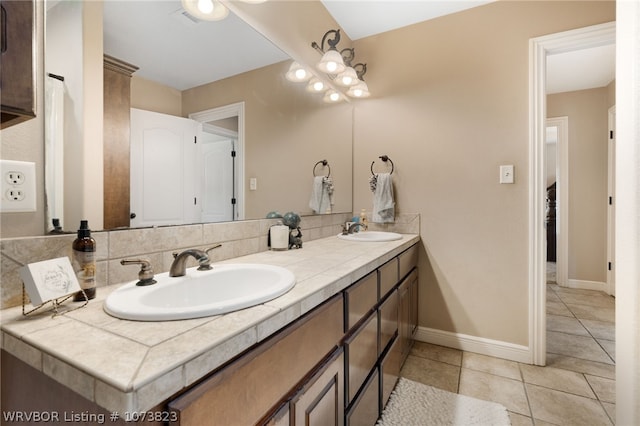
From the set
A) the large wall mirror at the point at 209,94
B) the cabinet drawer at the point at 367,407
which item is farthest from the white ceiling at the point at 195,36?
the cabinet drawer at the point at 367,407

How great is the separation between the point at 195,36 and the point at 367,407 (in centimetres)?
167

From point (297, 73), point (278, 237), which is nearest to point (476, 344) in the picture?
point (278, 237)

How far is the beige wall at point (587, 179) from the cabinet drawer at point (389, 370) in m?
3.38

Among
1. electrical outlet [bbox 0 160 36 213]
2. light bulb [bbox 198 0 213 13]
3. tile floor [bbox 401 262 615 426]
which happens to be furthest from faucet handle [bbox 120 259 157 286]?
tile floor [bbox 401 262 615 426]

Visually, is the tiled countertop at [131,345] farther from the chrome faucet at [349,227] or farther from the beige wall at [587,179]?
the beige wall at [587,179]

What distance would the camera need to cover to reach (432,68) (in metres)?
2.22

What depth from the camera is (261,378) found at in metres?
0.63

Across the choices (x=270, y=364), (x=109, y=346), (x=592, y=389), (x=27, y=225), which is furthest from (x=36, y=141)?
(x=592, y=389)

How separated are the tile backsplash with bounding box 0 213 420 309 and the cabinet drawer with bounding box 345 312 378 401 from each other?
63 cm

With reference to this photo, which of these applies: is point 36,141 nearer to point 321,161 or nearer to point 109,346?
point 109,346

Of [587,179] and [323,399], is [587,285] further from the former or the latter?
[323,399]

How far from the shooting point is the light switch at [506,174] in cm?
197

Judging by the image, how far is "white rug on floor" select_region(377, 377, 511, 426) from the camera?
1411mm

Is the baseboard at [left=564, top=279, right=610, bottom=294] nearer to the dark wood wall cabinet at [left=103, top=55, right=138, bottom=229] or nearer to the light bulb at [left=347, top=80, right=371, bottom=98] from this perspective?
the light bulb at [left=347, top=80, right=371, bottom=98]
